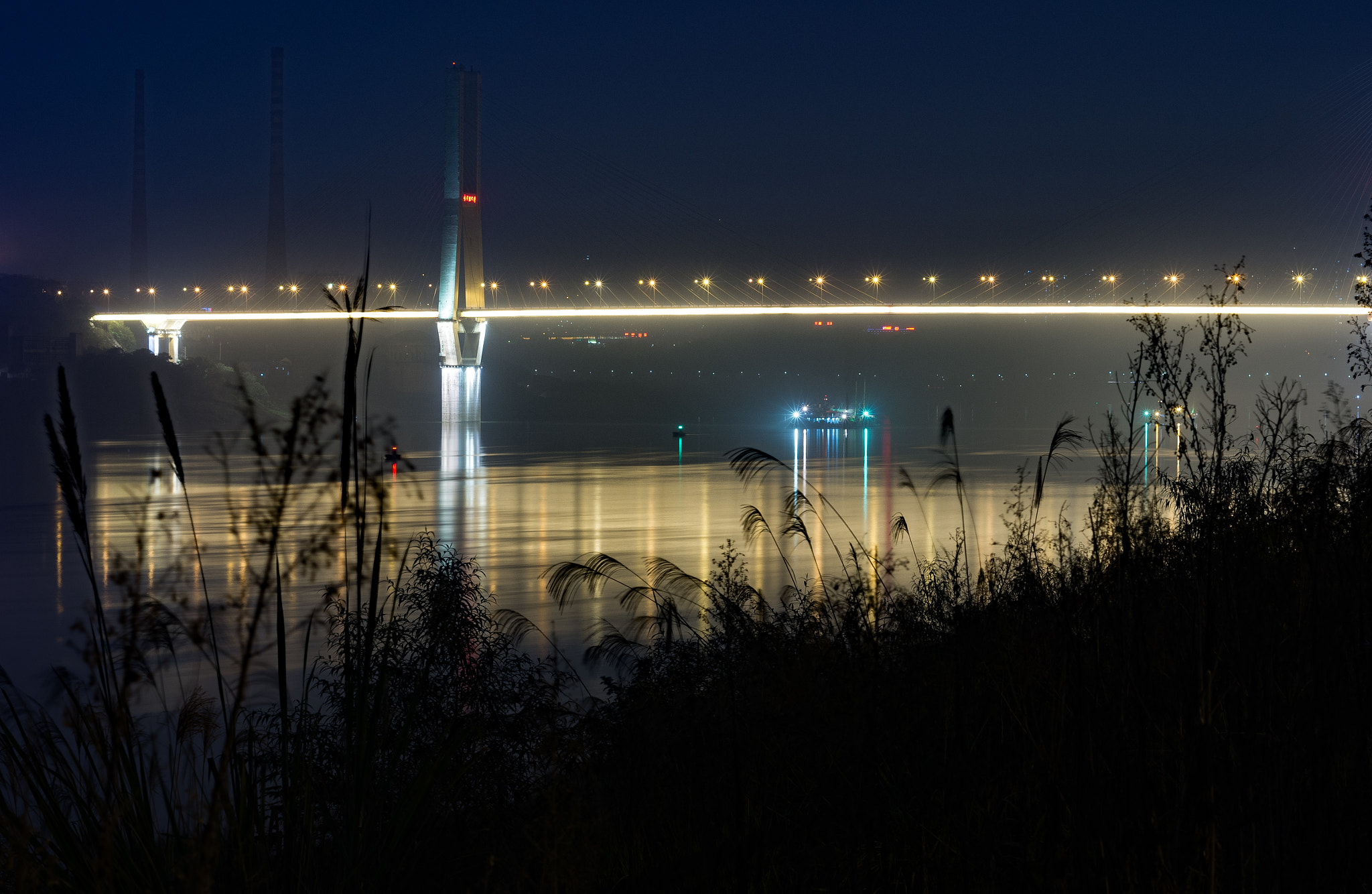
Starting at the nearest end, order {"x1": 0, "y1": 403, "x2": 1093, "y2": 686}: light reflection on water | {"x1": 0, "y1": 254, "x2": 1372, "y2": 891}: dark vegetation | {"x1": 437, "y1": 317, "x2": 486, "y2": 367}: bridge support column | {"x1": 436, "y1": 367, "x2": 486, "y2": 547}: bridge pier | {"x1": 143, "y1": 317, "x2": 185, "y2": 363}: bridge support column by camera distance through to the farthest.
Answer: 1. {"x1": 0, "y1": 254, "x2": 1372, "y2": 891}: dark vegetation
2. {"x1": 0, "y1": 403, "x2": 1093, "y2": 686}: light reflection on water
3. {"x1": 436, "y1": 367, "x2": 486, "y2": 547}: bridge pier
4. {"x1": 437, "y1": 317, "x2": 486, "y2": 367}: bridge support column
5. {"x1": 143, "y1": 317, "x2": 185, "y2": 363}: bridge support column

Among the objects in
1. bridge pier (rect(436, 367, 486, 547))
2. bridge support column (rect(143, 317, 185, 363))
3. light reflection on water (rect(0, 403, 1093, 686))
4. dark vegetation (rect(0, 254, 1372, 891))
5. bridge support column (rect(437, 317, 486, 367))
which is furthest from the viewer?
bridge support column (rect(143, 317, 185, 363))

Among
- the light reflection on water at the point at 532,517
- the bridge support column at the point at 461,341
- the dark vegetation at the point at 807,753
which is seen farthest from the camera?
the bridge support column at the point at 461,341

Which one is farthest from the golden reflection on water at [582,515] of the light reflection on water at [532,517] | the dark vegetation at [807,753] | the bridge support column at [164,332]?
the bridge support column at [164,332]

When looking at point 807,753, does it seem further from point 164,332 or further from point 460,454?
point 164,332

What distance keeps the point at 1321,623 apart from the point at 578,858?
1.90 meters

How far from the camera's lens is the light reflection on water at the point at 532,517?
13750 millimetres

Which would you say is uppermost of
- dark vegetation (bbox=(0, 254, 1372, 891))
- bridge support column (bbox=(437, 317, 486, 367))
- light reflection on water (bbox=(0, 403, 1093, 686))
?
bridge support column (bbox=(437, 317, 486, 367))

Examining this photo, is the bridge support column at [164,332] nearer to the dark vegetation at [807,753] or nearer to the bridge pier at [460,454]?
the bridge pier at [460,454]

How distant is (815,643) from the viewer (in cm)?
576

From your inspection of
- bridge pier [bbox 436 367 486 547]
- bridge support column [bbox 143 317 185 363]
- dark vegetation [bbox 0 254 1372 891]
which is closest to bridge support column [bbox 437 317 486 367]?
bridge pier [bbox 436 367 486 547]

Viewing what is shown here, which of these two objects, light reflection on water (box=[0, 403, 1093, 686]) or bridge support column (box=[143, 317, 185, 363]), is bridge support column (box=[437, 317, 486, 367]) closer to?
light reflection on water (box=[0, 403, 1093, 686])

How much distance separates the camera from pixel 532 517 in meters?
30.0

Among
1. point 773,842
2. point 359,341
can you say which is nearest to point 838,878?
point 773,842

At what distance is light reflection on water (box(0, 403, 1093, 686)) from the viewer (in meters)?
13.8
